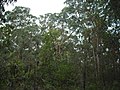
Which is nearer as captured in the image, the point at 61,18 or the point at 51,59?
the point at 51,59

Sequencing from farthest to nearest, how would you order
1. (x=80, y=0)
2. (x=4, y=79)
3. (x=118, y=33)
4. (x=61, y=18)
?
(x=61, y=18) < (x=80, y=0) < (x=118, y=33) < (x=4, y=79)

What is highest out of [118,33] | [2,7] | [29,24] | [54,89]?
[29,24]

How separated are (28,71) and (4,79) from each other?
3810 millimetres

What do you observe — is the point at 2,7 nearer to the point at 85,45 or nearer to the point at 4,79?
the point at 4,79

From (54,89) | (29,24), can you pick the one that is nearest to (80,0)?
(29,24)

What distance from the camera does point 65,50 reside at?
44438 mm

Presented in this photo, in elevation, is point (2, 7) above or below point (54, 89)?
above

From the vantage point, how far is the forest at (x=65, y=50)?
98.8 feet

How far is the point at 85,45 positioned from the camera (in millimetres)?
40750

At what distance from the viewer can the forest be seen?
1185 inches

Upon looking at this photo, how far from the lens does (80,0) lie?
38500 mm

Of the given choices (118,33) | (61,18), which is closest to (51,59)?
(118,33)

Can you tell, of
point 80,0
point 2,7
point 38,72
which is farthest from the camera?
point 80,0

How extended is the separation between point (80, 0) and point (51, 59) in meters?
10.6
